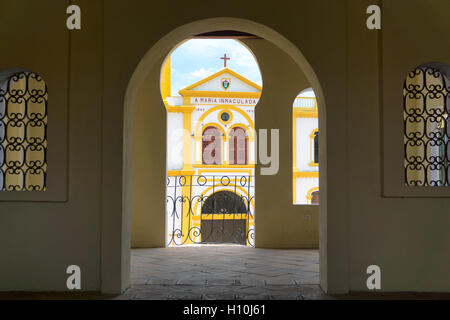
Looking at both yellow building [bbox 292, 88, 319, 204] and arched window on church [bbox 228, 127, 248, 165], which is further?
arched window on church [bbox 228, 127, 248, 165]

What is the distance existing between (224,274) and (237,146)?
2059cm

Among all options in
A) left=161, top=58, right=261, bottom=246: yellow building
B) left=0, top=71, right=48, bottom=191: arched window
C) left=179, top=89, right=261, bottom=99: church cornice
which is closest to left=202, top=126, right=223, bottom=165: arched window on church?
left=161, top=58, right=261, bottom=246: yellow building

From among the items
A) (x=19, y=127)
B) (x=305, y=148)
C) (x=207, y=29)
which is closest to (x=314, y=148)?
(x=305, y=148)

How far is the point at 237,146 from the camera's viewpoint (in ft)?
86.2

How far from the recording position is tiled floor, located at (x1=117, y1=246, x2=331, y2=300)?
4797mm

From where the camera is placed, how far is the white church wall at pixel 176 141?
25500 millimetres

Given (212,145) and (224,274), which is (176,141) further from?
(224,274)

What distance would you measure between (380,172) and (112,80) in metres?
3.35

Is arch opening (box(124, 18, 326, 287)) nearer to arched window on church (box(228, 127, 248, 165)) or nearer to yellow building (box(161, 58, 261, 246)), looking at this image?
yellow building (box(161, 58, 261, 246))

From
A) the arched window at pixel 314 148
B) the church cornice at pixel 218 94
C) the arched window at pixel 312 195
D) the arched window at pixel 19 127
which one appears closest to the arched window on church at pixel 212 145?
the church cornice at pixel 218 94

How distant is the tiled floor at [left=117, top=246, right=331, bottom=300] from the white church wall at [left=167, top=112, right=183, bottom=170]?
57.0ft

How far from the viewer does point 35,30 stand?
504 cm
